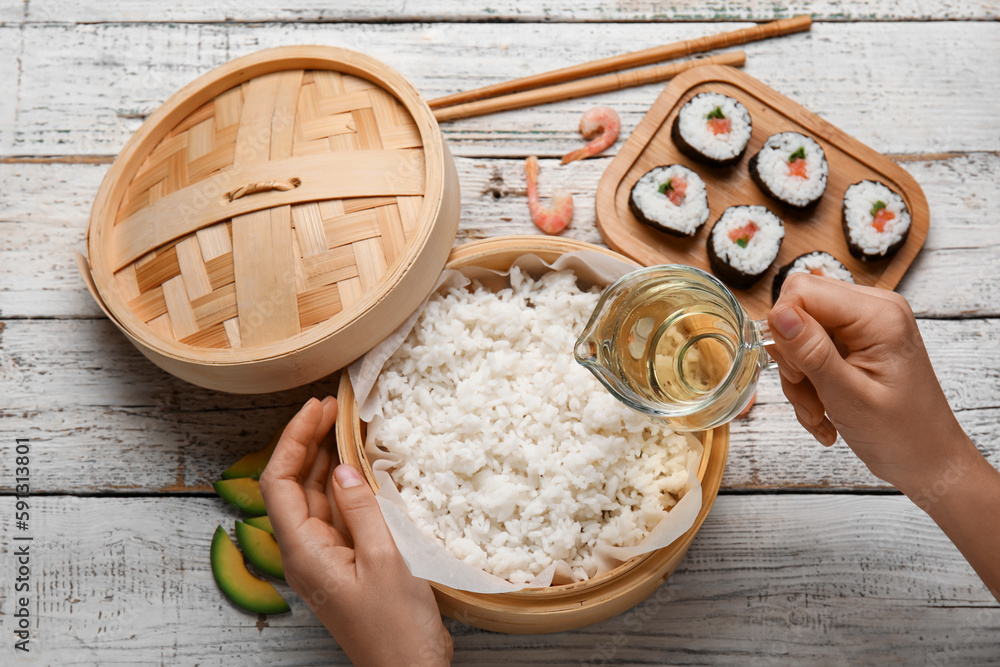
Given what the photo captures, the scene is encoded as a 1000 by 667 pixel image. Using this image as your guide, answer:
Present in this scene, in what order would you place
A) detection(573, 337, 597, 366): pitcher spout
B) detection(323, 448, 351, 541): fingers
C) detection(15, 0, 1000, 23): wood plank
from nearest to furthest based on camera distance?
detection(573, 337, 597, 366): pitcher spout
detection(323, 448, 351, 541): fingers
detection(15, 0, 1000, 23): wood plank

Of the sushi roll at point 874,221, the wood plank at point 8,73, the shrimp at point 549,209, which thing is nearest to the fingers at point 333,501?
the shrimp at point 549,209

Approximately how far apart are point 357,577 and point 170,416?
846 millimetres

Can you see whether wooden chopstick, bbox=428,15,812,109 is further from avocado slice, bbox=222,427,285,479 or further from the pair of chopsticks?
avocado slice, bbox=222,427,285,479

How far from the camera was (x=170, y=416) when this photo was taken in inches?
77.8

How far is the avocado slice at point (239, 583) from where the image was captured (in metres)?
1.87

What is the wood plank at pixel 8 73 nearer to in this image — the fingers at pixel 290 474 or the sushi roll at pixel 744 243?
the fingers at pixel 290 474

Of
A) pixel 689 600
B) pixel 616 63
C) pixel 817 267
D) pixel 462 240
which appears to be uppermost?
pixel 616 63

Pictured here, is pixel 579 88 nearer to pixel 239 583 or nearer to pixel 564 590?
pixel 564 590

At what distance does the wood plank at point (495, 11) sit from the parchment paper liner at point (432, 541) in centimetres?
95

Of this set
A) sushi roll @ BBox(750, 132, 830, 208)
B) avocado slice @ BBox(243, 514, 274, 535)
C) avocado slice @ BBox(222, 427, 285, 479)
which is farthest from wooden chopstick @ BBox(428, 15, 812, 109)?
avocado slice @ BBox(243, 514, 274, 535)

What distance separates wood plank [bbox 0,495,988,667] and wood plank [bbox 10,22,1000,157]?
119cm

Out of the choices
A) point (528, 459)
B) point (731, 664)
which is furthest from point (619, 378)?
point (731, 664)

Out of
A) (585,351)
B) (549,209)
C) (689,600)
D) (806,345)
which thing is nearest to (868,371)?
(806,345)

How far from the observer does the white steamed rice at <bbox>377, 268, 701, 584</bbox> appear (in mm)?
1593
